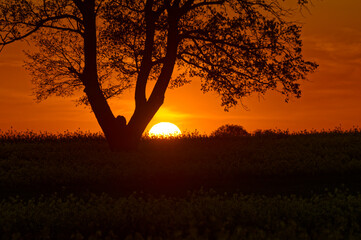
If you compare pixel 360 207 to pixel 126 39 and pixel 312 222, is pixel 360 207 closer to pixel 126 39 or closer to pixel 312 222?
pixel 312 222

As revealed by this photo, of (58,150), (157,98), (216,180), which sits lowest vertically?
(216,180)

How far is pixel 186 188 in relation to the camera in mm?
17344

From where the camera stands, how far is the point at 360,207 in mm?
11609

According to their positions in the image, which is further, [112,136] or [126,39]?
[126,39]

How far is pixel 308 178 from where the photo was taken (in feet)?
62.7

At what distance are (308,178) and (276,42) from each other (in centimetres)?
723

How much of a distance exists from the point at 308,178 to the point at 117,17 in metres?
12.1

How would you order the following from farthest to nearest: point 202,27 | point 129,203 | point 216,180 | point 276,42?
point 202,27 < point 276,42 < point 216,180 < point 129,203

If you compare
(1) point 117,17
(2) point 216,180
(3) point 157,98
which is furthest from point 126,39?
(2) point 216,180

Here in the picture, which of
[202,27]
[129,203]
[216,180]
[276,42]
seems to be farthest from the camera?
[202,27]

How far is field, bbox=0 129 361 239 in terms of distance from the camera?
10.4 metres

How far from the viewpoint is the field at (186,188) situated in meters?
10.4

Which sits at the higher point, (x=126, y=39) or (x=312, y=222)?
(x=126, y=39)

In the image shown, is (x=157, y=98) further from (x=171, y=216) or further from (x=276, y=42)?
(x=171, y=216)
